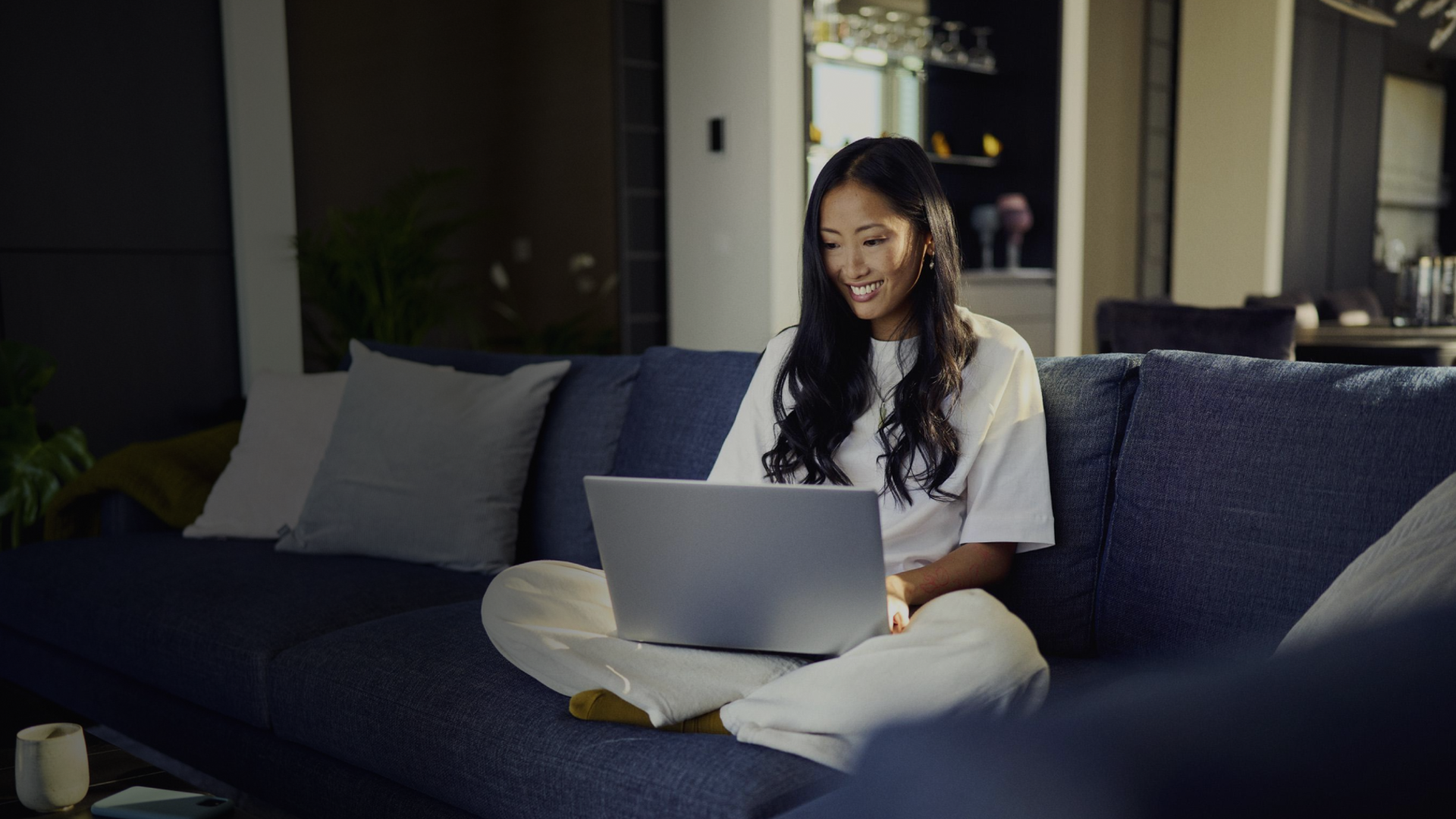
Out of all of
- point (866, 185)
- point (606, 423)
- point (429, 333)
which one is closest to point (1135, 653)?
point (866, 185)

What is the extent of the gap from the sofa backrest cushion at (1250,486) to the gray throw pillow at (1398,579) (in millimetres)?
313

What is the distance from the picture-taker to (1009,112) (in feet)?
20.0

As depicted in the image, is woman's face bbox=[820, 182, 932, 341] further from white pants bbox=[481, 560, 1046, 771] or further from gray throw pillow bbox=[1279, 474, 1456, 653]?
gray throw pillow bbox=[1279, 474, 1456, 653]

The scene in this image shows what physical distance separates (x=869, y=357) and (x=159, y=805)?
107cm

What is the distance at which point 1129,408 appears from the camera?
5.37ft

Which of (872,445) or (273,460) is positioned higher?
(872,445)

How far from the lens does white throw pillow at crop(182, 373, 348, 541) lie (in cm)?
242

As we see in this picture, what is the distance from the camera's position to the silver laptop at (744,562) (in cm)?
119

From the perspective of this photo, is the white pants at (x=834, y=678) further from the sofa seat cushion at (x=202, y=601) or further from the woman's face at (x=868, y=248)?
the sofa seat cushion at (x=202, y=601)

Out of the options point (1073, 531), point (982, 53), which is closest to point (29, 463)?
point (1073, 531)

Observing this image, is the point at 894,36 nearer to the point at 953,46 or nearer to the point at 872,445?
the point at 953,46

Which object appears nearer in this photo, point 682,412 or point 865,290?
point 865,290

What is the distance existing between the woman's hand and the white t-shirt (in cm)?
10

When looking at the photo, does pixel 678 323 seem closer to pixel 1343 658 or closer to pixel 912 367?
pixel 912 367
